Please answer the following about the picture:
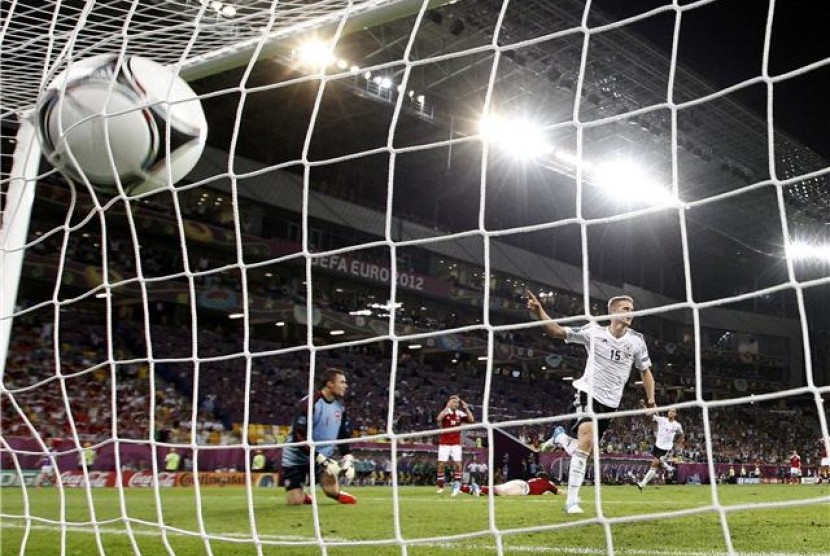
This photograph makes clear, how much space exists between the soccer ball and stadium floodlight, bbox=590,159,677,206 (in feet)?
59.2

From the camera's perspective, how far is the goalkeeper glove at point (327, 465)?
6.27m

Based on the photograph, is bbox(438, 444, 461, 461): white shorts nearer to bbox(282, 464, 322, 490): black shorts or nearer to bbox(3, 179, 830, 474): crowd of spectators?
bbox(3, 179, 830, 474): crowd of spectators

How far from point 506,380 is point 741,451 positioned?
6937mm

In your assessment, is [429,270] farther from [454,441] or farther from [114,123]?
[114,123]

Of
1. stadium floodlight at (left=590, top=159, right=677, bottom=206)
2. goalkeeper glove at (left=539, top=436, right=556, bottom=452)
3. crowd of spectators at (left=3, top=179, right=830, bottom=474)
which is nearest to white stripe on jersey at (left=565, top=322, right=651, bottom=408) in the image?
goalkeeper glove at (left=539, top=436, right=556, bottom=452)

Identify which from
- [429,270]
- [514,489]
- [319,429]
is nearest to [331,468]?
[319,429]

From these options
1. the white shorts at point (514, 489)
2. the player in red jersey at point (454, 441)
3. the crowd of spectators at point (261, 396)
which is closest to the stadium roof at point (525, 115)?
the crowd of spectators at point (261, 396)

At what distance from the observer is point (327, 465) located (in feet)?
20.8

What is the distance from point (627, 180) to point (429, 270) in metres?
6.50

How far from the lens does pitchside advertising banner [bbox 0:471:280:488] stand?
10656 mm

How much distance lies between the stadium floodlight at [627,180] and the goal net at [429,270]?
77 mm

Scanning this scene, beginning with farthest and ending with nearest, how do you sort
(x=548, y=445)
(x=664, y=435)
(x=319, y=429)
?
1. (x=548, y=445)
2. (x=664, y=435)
3. (x=319, y=429)

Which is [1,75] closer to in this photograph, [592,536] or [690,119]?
[592,536]

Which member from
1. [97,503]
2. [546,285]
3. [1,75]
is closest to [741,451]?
[546,285]
